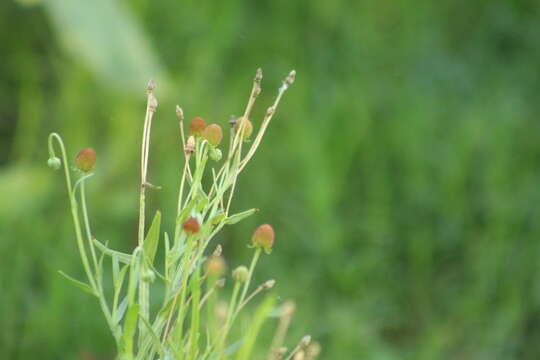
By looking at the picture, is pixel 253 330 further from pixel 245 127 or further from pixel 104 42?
pixel 104 42

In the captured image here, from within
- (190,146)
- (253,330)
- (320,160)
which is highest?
(320,160)

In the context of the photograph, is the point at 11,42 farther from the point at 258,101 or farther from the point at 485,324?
the point at 485,324

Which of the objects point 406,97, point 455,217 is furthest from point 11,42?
point 455,217

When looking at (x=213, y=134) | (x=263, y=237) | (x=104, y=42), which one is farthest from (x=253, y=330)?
(x=104, y=42)

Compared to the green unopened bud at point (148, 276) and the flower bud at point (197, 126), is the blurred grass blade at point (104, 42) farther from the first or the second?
the green unopened bud at point (148, 276)

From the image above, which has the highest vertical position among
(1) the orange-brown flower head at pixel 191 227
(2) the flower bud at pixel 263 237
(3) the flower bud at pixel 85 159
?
(3) the flower bud at pixel 85 159

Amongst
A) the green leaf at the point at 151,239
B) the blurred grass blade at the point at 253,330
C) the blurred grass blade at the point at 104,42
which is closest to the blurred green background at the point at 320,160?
the blurred grass blade at the point at 104,42

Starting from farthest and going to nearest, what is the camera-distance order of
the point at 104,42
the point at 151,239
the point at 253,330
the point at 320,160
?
the point at 320,160
the point at 104,42
the point at 151,239
the point at 253,330

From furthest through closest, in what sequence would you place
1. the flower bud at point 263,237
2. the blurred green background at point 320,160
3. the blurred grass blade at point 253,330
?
the blurred green background at point 320,160 < the flower bud at point 263,237 < the blurred grass blade at point 253,330
